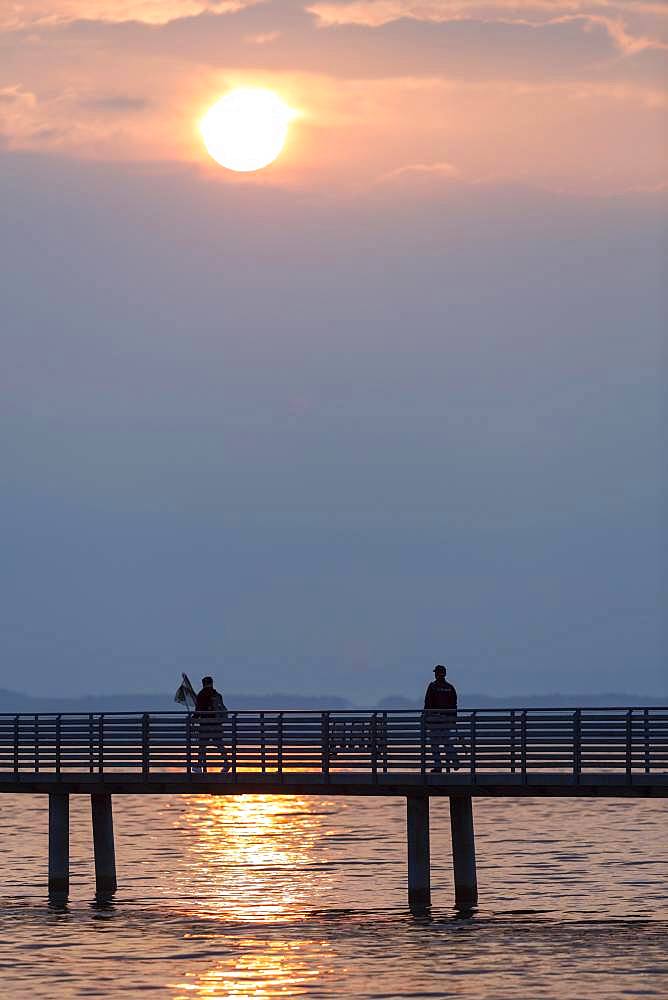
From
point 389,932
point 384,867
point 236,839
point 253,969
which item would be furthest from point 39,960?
point 236,839

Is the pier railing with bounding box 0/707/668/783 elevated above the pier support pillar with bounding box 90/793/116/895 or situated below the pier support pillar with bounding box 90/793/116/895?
above

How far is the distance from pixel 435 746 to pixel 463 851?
11.4 ft

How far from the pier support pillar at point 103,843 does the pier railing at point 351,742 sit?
46.2 inches

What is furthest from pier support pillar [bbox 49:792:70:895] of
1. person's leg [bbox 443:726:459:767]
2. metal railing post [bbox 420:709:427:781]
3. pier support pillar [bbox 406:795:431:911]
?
person's leg [bbox 443:726:459:767]

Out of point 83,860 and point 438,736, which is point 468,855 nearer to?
point 438,736

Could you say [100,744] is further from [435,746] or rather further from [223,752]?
[435,746]

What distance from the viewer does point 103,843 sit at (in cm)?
4191

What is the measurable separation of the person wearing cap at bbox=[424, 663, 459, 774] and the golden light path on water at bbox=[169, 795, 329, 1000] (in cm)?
403

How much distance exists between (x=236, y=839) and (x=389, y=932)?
4119 cm

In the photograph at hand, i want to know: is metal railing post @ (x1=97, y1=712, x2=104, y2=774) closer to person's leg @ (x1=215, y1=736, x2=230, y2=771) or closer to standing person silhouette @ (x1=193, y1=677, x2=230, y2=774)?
standing person silhouette @ (x1=193, y1=677, x2=230, y2=774)

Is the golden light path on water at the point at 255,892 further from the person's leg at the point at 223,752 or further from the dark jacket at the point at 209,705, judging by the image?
the dark jacket at the point at 209,705

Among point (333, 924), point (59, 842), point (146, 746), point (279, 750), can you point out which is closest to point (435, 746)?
point (279, 750)

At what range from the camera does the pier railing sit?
118ft

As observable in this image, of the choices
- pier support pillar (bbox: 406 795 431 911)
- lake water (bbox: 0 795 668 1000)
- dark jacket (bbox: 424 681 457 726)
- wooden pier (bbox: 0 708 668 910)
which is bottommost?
lake water (bbox: 0 795 668 1000)
